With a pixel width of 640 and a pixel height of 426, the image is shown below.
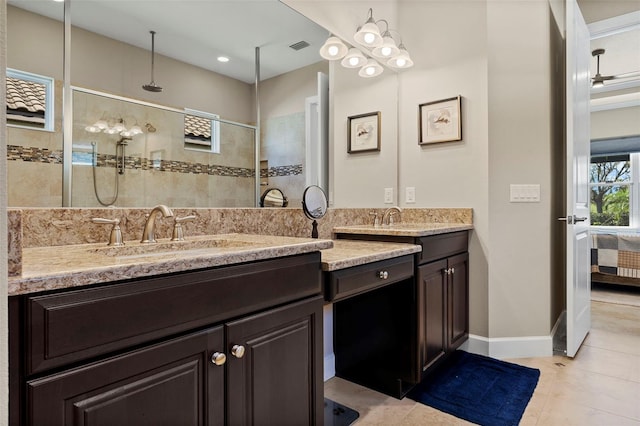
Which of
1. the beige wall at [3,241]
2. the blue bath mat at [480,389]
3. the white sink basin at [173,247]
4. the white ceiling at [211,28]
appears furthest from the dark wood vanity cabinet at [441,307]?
the beige wall at [3,241]

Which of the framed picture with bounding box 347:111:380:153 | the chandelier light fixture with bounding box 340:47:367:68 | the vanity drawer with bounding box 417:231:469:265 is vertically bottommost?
the vanity drawer with bounding box 417:231:469:265

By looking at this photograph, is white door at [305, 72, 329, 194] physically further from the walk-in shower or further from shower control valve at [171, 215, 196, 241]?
the walk-in shower

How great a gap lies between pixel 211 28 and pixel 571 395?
2531 mm

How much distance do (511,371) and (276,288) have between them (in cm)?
182

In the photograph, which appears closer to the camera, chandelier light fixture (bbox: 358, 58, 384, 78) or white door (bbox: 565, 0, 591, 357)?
white door (bbox: 565, 0, 591, 357)

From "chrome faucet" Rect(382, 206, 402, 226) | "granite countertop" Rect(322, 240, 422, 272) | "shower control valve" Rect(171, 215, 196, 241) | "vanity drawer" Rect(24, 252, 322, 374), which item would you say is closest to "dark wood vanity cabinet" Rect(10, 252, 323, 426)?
"vanity drawer" Rect(24, 252, 322, 374)

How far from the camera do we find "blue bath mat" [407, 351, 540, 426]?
1762 mm

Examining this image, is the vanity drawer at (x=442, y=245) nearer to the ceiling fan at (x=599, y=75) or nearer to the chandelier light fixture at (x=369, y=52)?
the chandelier light fixture at (x=369, y=52)

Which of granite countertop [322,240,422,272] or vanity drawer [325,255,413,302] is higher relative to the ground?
granite countertop [322,240,422,272]

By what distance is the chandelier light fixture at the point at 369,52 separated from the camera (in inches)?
87.5

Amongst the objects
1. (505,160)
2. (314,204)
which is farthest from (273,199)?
(505,160)

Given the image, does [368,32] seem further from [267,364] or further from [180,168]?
[267,364]

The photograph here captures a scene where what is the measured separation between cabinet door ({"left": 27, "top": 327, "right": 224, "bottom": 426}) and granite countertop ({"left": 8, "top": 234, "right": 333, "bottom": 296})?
177 millimetres

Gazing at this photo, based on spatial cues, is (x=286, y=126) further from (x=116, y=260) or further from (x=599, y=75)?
(x=599, y=75)
